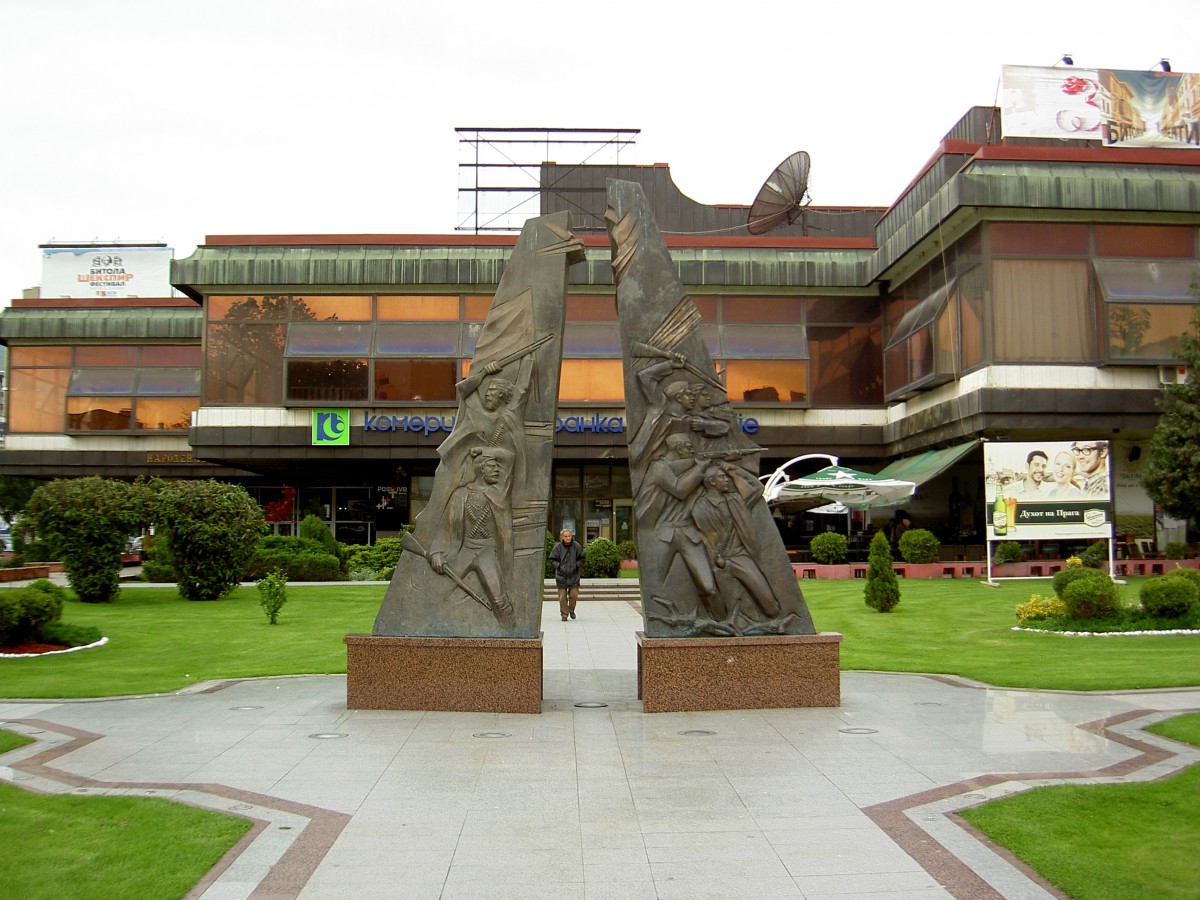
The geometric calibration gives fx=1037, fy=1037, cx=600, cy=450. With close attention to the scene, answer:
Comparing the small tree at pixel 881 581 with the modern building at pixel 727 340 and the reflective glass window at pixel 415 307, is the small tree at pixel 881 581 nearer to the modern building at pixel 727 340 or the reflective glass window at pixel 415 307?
the modern building at pixel 727 340

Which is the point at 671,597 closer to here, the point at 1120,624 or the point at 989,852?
the point at 989,852

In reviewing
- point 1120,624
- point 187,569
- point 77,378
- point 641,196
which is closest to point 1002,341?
point 1120,624

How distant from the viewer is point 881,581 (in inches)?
839

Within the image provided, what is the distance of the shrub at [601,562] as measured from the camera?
106 ft

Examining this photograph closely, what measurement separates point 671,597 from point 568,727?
1.97 metres

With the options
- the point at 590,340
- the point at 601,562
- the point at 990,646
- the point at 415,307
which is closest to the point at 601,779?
the point at 990,646

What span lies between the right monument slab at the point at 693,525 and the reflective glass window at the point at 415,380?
2491cm

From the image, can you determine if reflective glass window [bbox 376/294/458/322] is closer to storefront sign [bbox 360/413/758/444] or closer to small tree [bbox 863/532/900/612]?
storefront sign [bbox 360/413/758/444]

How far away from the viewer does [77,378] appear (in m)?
43.9

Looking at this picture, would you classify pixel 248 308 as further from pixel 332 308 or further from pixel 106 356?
pixel 106 356

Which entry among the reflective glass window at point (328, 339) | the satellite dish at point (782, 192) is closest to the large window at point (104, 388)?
the reflective glass window at point (328, 339)

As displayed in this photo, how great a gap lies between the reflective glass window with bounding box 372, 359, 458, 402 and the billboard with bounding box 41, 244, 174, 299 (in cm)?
3216

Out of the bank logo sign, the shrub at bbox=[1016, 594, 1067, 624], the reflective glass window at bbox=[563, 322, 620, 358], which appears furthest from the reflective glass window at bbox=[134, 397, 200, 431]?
the shrub at bbox=[1016, 594, 1067, 624]

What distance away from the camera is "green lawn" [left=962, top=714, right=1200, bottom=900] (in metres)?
5.99
